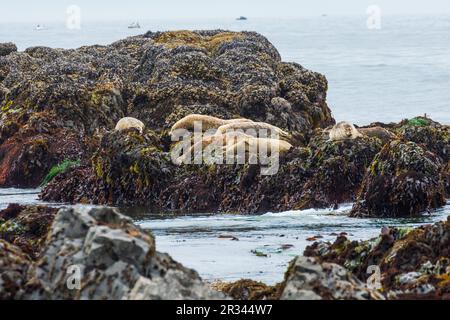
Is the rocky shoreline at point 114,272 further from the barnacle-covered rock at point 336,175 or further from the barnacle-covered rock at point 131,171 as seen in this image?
the barnacle-covered rock at point 131,171

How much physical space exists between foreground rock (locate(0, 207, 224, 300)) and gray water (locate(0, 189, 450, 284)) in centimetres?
512

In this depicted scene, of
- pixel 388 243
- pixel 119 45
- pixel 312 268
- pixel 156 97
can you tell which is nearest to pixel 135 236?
pixel 312 268

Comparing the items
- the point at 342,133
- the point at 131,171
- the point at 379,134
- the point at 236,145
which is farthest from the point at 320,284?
the point at 379,134

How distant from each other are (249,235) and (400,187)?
317 cm

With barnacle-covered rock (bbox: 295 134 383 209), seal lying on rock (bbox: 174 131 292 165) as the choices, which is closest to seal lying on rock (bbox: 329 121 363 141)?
barnacle-covered rock (bbox: 295 134 383 209)

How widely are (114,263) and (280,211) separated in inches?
505

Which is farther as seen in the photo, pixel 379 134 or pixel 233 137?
pixel 379 134

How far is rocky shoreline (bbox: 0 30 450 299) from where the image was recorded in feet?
31.6

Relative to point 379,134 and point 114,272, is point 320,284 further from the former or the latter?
point 379,134

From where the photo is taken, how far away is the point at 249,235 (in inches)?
744

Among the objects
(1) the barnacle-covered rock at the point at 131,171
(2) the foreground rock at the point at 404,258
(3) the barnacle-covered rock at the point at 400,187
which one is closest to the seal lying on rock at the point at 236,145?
(1) the barnacle-covered rock at the point at 131,171

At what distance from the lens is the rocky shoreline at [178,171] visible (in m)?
9.63

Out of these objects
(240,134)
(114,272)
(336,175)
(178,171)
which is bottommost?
(178,171)

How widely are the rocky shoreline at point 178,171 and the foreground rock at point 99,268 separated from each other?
11 mm
